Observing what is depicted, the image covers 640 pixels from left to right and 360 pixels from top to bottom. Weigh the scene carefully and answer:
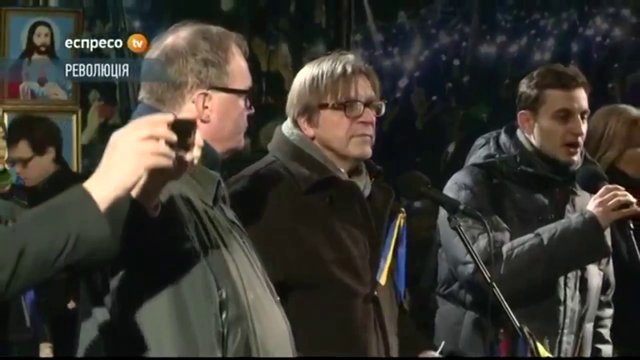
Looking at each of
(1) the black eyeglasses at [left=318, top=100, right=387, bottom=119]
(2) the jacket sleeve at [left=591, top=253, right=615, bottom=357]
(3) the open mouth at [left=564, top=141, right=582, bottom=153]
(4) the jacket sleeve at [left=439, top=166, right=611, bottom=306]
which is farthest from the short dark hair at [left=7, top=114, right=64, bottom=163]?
(2) the jacket sleeve at [left=591, top=253, right=615, bottom=357]

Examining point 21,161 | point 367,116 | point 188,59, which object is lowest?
point 21,161

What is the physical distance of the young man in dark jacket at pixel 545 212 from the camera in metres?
2.40

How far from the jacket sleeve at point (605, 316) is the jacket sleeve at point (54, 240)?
3.98 feet

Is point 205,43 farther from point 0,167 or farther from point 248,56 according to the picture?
point 0,167

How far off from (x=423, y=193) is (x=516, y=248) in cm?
25

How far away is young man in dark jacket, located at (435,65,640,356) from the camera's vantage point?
7.88 feet

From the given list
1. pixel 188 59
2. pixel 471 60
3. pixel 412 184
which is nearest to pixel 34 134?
pixel 188 59

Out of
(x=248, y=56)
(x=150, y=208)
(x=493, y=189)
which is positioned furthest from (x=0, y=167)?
(x=493, y=189)

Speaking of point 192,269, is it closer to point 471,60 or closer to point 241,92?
point 241,92

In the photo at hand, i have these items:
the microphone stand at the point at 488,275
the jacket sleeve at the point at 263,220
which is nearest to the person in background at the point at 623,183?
the microphone stand at the point at 488,275

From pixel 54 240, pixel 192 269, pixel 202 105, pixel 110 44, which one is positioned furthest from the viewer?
A: pixel 110 44

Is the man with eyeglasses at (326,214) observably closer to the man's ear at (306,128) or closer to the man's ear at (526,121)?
the man's ear at (306,128)

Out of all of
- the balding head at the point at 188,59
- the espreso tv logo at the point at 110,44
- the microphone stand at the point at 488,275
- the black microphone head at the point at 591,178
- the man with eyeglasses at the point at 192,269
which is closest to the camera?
the man with eyeglasses at the point at 192,269

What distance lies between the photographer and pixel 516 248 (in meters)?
2.41
